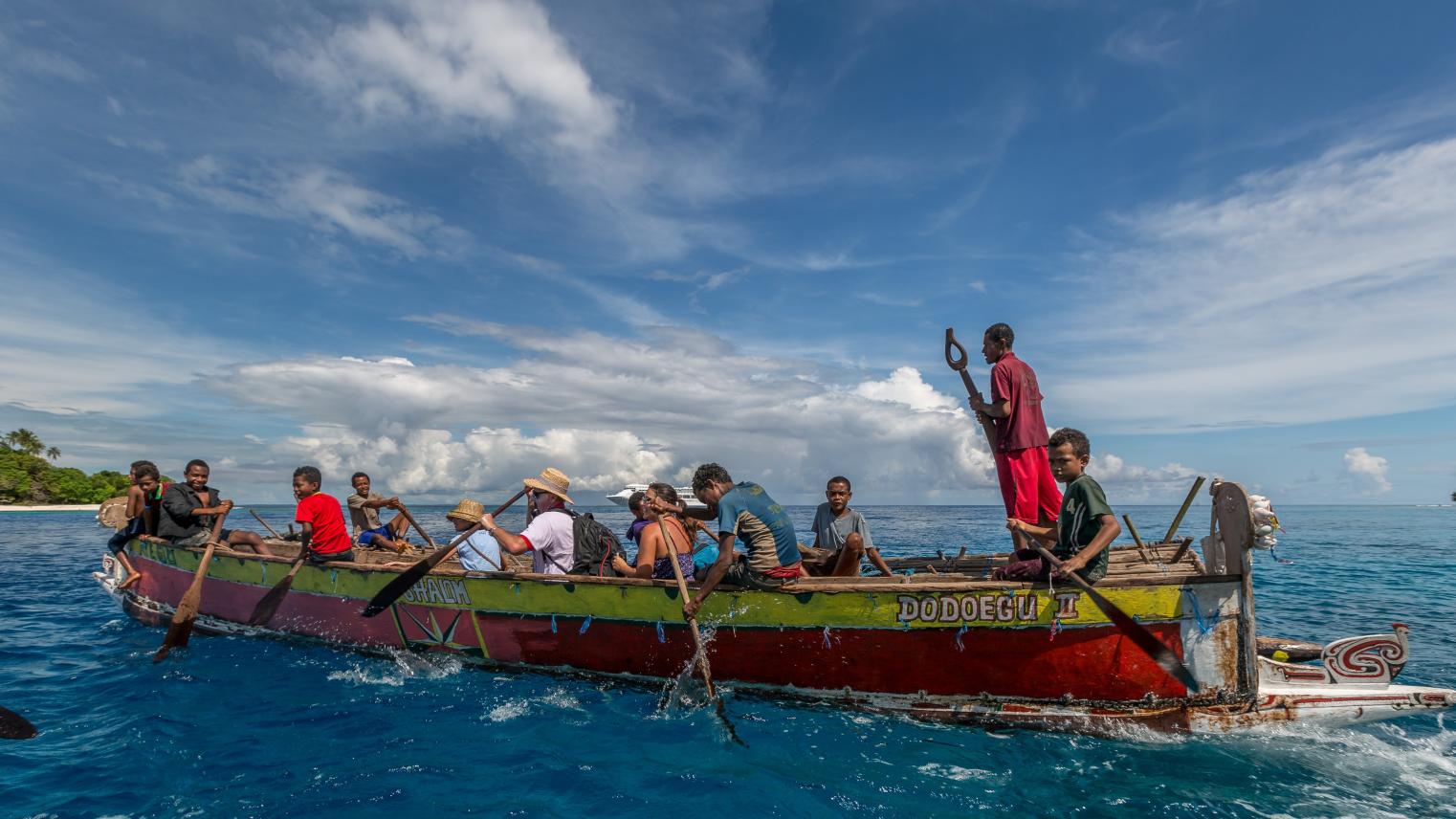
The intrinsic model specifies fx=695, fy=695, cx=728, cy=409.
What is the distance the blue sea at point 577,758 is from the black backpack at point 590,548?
4.43ft

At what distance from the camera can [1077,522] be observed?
20.5 ft

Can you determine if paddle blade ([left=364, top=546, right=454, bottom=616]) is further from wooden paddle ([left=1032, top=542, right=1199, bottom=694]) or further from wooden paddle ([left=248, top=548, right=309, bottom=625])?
wooden paddle ([left=1032, top=542, right=1199, bottom=694])

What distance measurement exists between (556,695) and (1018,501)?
559cm

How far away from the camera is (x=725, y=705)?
745cm

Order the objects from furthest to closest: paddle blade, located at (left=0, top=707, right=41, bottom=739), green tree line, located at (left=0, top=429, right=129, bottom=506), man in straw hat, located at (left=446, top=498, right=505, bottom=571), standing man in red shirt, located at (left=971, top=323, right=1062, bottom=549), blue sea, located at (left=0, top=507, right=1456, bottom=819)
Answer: green tree line, located at (left=0, top=429, right=129, bottom=506)
man in straw hat, located at (left=446, top=498, right=505, bottom=571)
standing man in red shirt, located at (left=971, top=323, right=1062, bottom=549)
paddle blade, located at (left=0, top=707, right=41, bottom=739)
blue sea, located at (left=0, top=507, right=1456, bottom=819)

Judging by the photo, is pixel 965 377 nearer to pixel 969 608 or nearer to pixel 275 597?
pixel 969 608

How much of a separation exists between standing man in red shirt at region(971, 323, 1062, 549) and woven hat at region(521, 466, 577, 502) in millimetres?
5270

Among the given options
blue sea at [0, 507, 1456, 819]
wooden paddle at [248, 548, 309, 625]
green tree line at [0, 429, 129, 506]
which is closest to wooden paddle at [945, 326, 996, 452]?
blue sea at [0, 507, 1456, 819]

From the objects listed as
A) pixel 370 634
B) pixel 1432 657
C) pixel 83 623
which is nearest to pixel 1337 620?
pixel 1432 657

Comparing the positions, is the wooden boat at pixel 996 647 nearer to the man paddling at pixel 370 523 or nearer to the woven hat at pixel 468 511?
the woven hat at pixel 468 511

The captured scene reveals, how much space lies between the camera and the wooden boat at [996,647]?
6.09 meters

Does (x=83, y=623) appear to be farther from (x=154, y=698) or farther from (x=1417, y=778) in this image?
(x=1417, y=778)

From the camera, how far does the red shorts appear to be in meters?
7.28

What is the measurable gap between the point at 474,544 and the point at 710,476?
4493 millimetres
